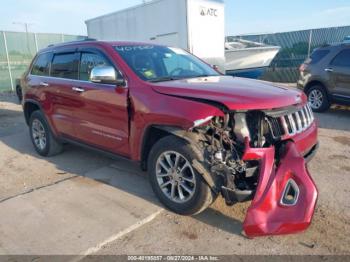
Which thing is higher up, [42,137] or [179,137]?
[179,137]

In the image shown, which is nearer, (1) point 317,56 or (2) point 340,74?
(2) point 340,74

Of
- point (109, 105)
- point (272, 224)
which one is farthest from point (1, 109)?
point (272, 224)

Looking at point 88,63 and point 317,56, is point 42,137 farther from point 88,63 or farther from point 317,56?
point 317,56

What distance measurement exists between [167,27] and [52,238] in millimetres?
8635

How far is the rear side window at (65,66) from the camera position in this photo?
16.0 feet

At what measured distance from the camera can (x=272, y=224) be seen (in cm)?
303

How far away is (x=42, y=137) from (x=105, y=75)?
102 inches

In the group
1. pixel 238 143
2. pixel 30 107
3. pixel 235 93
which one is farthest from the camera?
pixel 30 107

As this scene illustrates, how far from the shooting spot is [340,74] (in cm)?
812

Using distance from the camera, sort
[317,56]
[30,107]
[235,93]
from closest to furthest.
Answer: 1. [235,93]
2. [30,107]
3. [317,56]

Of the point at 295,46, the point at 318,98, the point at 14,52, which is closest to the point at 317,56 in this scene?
the point at 318,98

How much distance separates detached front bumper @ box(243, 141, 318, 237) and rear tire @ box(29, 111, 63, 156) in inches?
146

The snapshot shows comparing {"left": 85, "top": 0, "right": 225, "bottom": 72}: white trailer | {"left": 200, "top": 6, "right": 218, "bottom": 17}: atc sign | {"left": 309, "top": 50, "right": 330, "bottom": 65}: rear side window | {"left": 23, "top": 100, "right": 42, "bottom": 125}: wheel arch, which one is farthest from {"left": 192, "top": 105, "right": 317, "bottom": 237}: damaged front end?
{"left": 200, "top": 6, "right": 218, "bottom": 17}: atc sign

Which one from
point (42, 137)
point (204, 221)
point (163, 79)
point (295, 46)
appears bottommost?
point (204, 221)
